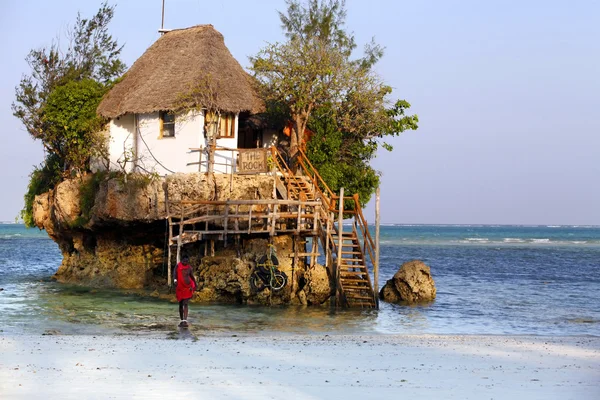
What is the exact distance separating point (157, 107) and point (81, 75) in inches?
341

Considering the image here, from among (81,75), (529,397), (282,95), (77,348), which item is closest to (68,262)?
(81,75)

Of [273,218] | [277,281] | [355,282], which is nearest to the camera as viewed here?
[273,218]

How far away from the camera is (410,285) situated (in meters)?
A: 29.3

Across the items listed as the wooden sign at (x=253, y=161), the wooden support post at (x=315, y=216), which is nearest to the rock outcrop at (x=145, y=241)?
the wooden sign at (x=253, y=161)

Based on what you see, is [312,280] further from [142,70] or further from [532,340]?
[142,70]

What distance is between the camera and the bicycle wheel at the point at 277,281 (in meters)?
26.7

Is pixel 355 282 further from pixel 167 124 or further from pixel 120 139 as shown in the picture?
pixel 120 139

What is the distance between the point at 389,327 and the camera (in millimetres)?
22922

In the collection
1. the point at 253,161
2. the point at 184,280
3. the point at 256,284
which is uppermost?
the point at 253,161

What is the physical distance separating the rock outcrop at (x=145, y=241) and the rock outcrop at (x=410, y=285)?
3.55 m

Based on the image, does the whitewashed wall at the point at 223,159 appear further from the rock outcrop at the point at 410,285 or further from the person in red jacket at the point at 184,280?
the person in red jacket at the point at 184,280

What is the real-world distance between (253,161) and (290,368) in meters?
15.8

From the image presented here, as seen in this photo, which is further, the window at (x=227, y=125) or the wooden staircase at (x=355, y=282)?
the window at (x=227, y=125)

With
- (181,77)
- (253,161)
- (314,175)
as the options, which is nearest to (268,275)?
(253,161)
